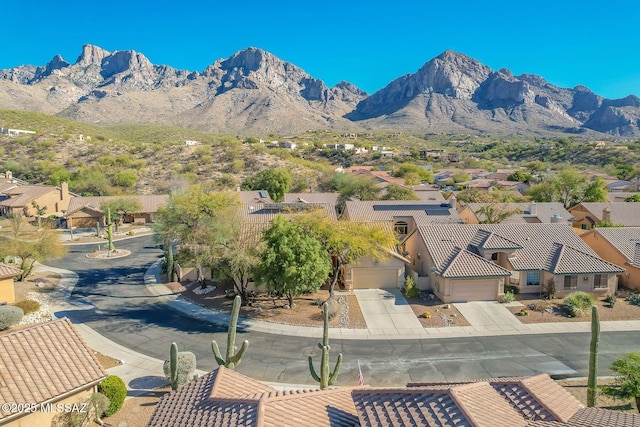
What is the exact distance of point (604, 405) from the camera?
58.3 feet

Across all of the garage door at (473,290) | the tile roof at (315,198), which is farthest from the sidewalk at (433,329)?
the tile roof at (315,198)

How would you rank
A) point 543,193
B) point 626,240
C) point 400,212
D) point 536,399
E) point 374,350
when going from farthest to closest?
point 543,193
point 400,212
point 626,240
point 374,350
point 536,399

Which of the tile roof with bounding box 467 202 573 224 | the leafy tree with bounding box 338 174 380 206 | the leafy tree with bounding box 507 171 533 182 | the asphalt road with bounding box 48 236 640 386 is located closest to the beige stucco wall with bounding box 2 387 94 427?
the asphalt road with bounding box 48 236 640 386

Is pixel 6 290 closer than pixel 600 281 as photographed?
Yes

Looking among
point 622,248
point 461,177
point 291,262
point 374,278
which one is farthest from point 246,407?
point 461,177

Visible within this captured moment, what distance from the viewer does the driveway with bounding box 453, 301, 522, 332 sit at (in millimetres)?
26672

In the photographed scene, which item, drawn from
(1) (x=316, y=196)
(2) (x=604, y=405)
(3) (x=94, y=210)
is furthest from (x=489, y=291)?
(3) (x=94, y=210)

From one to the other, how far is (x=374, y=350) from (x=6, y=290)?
24.0 meters

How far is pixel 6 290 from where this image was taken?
89.4 ft

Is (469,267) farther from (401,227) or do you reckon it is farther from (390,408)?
(390,408)

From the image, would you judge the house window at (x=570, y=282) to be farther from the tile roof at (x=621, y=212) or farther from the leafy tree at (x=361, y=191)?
the leafy tree at (x=361, y=191)

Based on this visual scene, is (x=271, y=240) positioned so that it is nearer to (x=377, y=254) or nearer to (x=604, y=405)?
(x=377, y=254)

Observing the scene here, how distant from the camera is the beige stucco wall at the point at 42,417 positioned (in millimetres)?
13514

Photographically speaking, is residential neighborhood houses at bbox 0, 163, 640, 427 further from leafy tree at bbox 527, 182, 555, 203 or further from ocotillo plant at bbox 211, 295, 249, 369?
leafy tree at bbox 527, 182, 555, 203
